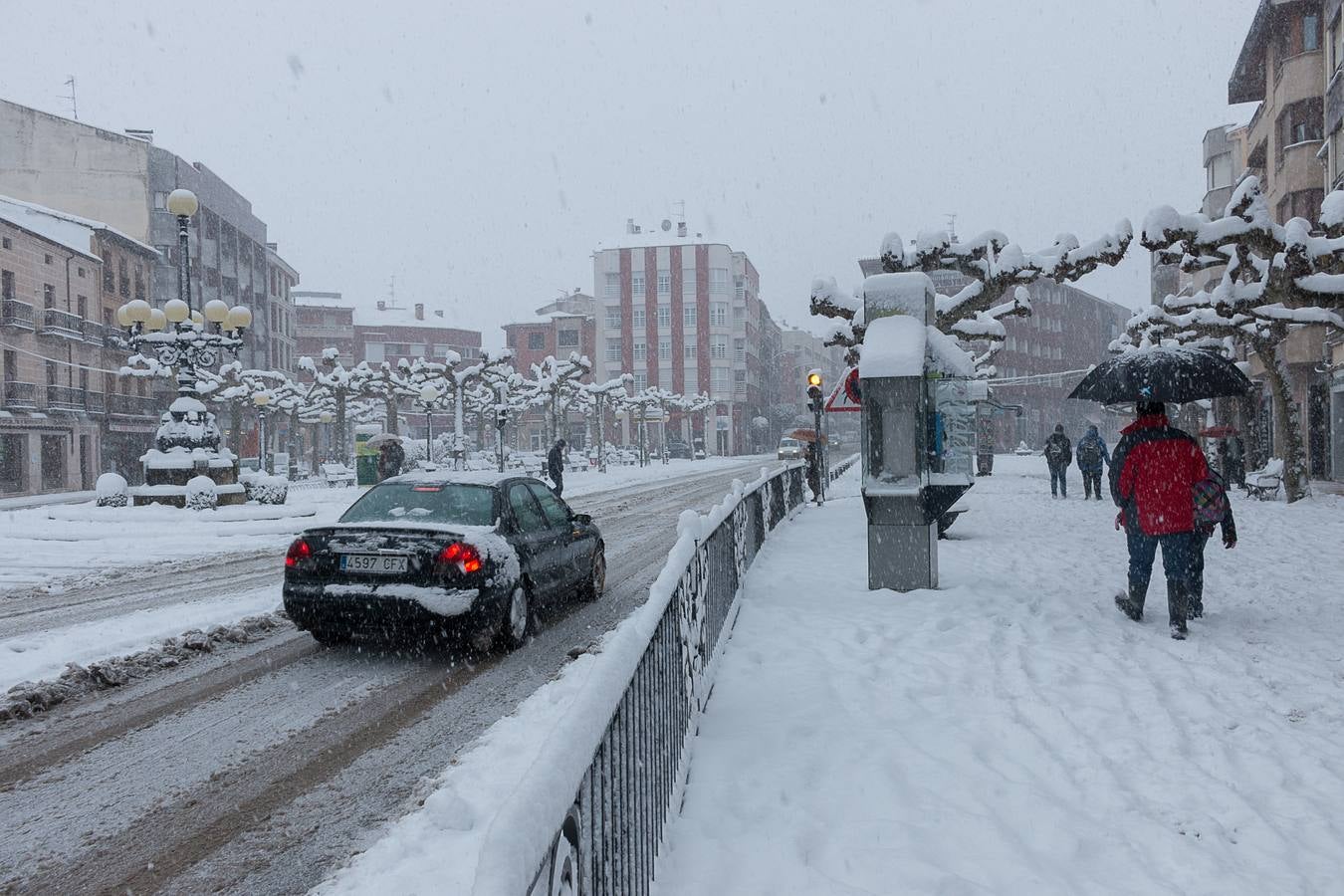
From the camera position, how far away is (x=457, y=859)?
12.0 feet

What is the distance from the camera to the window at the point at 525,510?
8016mm

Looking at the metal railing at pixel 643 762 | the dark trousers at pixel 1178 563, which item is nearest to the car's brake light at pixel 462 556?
the metal railing at pixel 643 762

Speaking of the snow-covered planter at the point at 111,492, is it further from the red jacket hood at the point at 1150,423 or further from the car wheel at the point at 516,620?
the red jacket hood at the point at 1150,423

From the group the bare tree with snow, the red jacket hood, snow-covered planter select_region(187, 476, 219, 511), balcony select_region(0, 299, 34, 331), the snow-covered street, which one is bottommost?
the snow-covered street

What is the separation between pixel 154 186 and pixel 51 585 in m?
52.1

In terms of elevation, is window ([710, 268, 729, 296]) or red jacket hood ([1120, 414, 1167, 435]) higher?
window ([710, 268, 729, 296])

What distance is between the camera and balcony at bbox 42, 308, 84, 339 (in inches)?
1651

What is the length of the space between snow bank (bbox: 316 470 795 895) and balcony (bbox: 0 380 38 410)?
137 ft

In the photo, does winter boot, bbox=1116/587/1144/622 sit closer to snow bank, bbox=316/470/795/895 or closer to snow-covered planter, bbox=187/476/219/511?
snow bank, bbox=316/470/795/895

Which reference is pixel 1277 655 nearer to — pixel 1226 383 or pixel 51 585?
pixel 1226 383

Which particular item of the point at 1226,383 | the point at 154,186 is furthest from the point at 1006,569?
the point at 154,186

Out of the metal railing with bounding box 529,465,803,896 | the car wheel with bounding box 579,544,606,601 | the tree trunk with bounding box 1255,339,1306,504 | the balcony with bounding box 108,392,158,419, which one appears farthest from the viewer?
the balcony with bounding box 108,392,158,419

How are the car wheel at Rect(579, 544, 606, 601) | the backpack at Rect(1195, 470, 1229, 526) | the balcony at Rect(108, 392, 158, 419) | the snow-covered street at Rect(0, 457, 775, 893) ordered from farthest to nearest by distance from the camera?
the balcony at Rect(108, 392, 158, 419), the car wheel at Rect(579, 544, 606, 601), the backpack at Rect(1195, 470, 1229, 526), the snow-covered street at Rect(0, 457, 775, 893)

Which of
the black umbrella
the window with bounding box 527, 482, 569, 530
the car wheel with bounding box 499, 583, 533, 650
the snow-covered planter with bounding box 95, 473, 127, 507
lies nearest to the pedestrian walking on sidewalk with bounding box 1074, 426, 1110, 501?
the black umbrella
